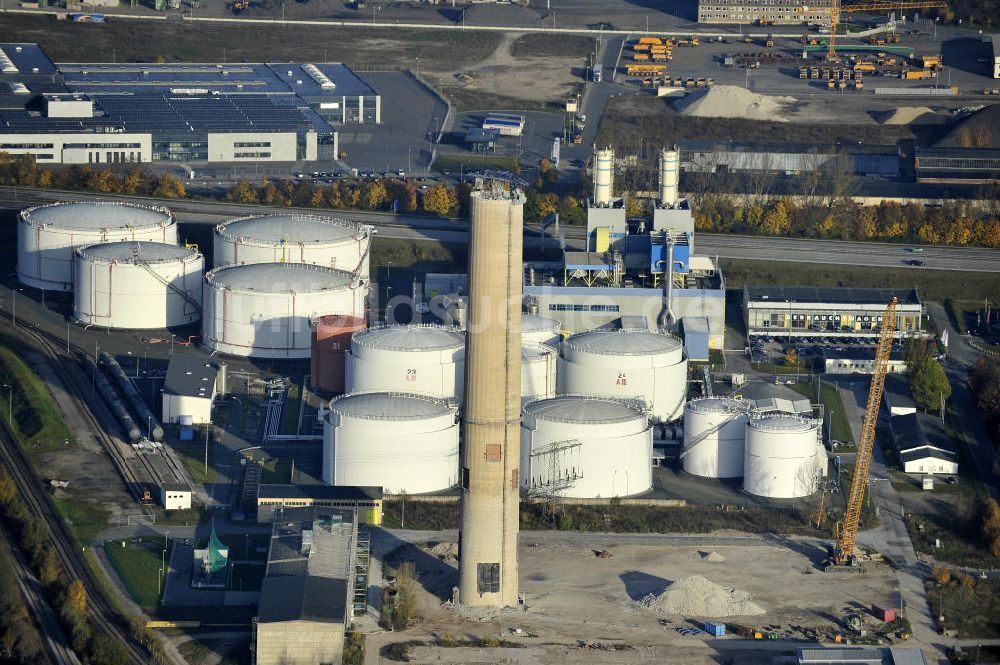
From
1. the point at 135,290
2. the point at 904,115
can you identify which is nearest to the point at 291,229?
the point at 135,290

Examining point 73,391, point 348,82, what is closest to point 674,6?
point 348,82

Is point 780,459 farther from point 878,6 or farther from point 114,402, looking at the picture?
point 878,6

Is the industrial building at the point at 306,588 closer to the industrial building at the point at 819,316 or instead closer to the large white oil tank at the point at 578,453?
the large white oil tank at the point at 578,453

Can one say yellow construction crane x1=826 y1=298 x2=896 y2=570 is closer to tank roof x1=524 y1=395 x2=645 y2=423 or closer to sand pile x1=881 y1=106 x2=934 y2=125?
tank roof x1=524 y1=395 x2=645 y2=423

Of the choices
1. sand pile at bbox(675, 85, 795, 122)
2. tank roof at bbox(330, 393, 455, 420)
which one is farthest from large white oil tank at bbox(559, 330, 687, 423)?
sand pile at bbox(675, 85, 795, 122)

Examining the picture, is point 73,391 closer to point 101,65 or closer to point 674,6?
point 101,65

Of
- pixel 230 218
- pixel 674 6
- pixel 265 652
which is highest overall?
pixel 674 6
